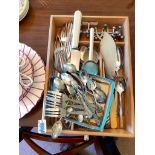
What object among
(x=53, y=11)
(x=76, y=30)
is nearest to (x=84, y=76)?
(x=76, y=30)

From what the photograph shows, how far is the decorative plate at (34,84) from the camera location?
63 cm

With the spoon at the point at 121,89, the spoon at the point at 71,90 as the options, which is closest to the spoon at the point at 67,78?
the spoon at the point at 71,90

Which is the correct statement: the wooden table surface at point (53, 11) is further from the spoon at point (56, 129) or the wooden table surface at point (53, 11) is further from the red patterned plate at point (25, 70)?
the spoon at point (56, 129)

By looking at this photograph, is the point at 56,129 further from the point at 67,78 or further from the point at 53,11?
the point at 53,11

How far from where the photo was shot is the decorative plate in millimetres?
627

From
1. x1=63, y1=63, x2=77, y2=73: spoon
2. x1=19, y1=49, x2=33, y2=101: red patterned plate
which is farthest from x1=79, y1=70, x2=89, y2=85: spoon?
x1=19, y1=49, x2=33, y2=101: red patterned plate

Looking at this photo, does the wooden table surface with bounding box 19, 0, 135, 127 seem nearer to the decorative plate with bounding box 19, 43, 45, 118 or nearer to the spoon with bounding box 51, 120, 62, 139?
the decorative plate with bounding box 19, 43, 45, 118

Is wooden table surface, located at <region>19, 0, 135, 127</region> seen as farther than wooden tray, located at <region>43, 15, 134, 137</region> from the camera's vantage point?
Yes

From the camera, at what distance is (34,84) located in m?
0.64

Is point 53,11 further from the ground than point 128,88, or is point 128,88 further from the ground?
point 53,11

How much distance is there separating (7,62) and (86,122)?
298 millimetres
